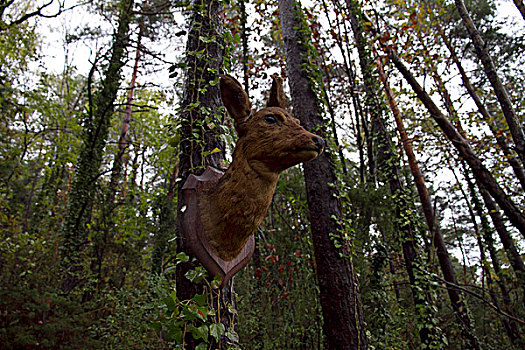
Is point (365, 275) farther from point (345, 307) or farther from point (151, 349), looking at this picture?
point (151, 349)

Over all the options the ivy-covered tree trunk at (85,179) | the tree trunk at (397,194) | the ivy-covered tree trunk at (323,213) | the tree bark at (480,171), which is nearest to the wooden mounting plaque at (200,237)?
the ivy-covered tree trunk at (323,213)

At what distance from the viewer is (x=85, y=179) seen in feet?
17.1

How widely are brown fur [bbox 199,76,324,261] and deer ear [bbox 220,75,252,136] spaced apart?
0.02 metres

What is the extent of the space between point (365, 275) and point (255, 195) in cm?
314

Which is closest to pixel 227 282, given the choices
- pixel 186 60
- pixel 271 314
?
pixel 186 60

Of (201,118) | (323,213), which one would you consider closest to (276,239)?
(323,213)

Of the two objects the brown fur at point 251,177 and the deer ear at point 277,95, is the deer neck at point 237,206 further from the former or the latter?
the deer ear at point 277,95

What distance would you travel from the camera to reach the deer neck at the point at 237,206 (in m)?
1.33

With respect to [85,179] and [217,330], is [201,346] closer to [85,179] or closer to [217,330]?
[217,330]

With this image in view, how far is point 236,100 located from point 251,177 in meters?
0.41

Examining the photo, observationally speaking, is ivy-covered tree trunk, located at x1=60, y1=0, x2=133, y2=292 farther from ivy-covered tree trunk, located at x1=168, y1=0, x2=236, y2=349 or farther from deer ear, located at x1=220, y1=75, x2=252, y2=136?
deer ear, located at x1=220, y1=75, x2=252, y2=136

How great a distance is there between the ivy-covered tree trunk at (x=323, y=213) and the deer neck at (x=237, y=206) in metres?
1.79

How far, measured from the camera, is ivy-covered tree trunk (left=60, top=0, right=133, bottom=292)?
4824 mm

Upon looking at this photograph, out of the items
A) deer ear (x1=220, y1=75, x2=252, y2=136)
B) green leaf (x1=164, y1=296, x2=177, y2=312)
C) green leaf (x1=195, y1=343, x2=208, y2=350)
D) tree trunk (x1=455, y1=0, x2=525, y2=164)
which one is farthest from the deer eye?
tree trunk (x1=455, y1=0, x2=525, y2=164)
